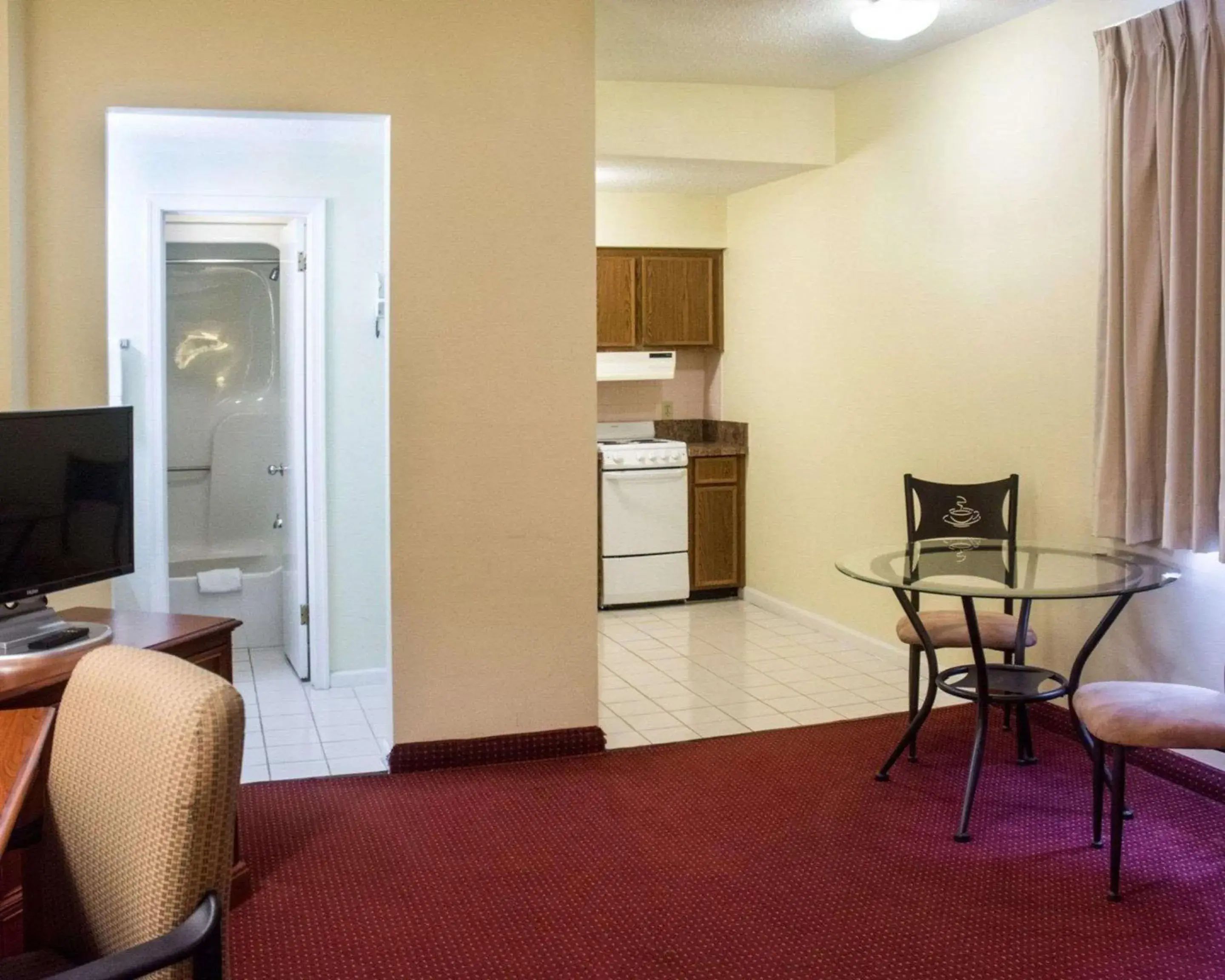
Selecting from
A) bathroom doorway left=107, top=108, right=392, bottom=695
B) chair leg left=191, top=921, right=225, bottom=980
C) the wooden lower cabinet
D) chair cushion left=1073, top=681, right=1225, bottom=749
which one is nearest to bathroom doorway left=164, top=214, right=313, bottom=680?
bathroom doorway left=107, top=108, right=392, bottom=695

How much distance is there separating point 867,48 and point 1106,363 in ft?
5.96

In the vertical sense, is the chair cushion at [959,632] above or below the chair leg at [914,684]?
above

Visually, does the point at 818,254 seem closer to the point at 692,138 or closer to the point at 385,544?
the point at 692,138

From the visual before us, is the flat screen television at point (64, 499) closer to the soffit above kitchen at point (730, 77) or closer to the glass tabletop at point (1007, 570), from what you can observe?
the glass tabletop at point (1007, 570)

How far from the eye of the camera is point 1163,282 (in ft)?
11.9

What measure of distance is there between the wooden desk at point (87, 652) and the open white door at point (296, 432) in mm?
1597

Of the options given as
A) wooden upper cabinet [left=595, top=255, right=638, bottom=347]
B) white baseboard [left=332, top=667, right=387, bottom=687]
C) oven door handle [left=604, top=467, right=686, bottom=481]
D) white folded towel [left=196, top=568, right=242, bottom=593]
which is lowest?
white baseboard [left=332, top=667, right=387, bottom=687]

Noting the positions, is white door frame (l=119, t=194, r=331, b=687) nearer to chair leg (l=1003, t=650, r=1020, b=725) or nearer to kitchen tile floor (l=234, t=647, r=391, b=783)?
kitchen tile floor (l=234, t=647, r=391, b=783)

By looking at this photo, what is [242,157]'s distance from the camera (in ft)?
15.4

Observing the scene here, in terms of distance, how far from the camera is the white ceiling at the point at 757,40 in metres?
4.28

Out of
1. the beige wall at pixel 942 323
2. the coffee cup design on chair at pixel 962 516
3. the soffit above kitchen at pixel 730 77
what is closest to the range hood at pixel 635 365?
the beige wall at pixel 942 323

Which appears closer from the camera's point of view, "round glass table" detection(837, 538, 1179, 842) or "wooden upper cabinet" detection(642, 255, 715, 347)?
"round glass table" detection(837, 538, 1179, 842)

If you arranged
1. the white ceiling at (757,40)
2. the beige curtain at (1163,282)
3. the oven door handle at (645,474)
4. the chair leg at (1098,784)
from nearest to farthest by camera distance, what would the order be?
the chair leg at (1098,784), the beige curtain at (1163,282), the white ceiling at (757,40), the oven door handle at (645,474)

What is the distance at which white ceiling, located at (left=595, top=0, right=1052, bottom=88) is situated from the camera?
4281mm
